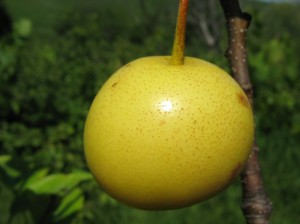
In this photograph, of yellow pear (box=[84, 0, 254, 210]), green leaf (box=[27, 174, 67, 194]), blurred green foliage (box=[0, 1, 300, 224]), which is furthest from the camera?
blurred green foliage (box=[0, 1, 300, 224])

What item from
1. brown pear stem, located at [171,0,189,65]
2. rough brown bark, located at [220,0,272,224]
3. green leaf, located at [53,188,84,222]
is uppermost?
brown pear stem, located at [171,0,189,65]

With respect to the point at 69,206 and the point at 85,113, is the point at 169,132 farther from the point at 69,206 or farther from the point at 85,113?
the point at 85,113

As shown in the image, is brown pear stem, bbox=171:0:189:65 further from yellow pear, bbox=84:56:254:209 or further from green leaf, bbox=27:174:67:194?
green leaf, bbox=27:174:67:194

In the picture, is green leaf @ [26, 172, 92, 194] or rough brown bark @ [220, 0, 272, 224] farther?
green leaf @ [26, 172, 92, 194]

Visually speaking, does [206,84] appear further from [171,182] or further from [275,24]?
[275,24]

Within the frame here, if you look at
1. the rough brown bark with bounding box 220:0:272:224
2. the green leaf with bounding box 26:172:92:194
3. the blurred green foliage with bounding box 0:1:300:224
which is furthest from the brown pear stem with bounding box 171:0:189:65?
the blurred green foliage with bounding box 0:1:300:224

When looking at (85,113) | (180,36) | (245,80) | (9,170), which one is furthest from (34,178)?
(85,113)

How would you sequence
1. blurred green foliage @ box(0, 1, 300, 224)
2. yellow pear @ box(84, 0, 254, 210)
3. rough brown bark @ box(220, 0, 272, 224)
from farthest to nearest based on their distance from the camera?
blurred green foliage @ box(0, 1, 300, 224)
rough brown bark @ box(220, 0, 272, 224)
yellow pear @ box(84, 0, 254, 210)
